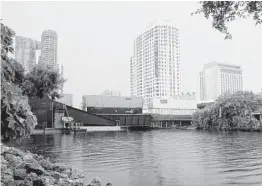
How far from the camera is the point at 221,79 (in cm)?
13162

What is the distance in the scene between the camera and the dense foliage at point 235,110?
47.8m

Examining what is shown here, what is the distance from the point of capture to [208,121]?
55.5 meters

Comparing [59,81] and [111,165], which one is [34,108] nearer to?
[59,81]

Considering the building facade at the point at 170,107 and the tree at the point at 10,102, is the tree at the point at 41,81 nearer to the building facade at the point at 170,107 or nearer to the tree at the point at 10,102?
the tree at the point at 10,102

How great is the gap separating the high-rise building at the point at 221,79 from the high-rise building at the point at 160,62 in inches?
711

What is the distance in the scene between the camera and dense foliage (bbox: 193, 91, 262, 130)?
157ft

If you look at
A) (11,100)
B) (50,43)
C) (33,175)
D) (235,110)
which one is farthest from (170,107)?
(11,100)

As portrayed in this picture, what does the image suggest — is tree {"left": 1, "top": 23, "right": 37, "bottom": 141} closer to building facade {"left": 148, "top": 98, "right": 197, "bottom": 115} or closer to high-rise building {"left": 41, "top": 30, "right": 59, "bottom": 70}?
high-rise building {"left": 41, "top": 30, "right": 59, "bottom": 70}

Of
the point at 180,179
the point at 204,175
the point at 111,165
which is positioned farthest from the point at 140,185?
the point at 111,165

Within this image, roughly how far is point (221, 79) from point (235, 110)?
86.0 m

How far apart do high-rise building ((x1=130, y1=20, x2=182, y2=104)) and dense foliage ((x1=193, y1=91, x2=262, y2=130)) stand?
71.7 m

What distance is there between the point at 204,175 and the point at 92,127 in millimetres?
41410

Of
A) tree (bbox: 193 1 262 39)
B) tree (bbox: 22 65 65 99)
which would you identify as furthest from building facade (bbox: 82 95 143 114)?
tree (bbox: 193 1 262 39)

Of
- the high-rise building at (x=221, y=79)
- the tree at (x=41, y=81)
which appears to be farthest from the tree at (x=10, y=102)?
the high-rise building at (x=221, y=79)
